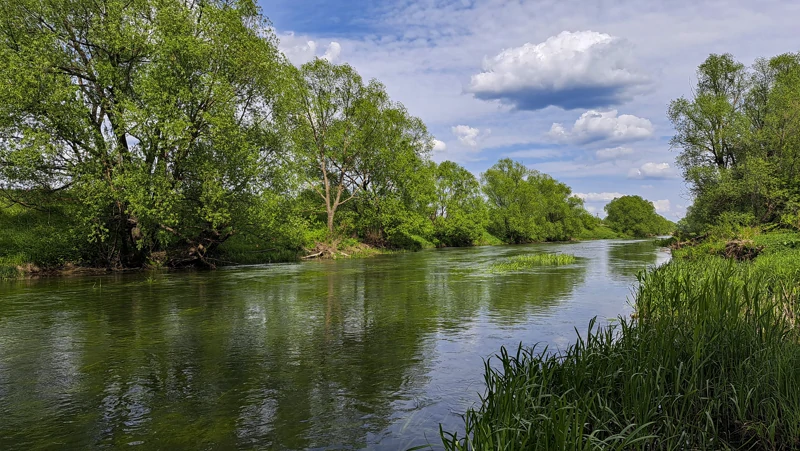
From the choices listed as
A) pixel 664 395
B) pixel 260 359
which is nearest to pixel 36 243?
pixel 260 359

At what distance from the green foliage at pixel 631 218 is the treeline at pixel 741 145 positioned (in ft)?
Result: 300

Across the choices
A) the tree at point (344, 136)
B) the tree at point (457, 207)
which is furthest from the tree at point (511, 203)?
the tree at point (344, 136)

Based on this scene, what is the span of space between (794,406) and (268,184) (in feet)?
96.0

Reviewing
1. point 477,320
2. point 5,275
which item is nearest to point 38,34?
point 5,275

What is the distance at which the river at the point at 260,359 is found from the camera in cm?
552

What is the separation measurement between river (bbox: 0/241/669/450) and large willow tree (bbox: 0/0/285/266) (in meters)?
7.87

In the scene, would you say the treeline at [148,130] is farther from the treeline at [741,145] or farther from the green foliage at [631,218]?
the green foliage at [631,218]

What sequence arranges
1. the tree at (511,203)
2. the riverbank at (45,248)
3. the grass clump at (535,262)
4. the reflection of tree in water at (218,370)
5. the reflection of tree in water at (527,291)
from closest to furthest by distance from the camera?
the reflection of tree in water at (218,370) < the reflection of tree in water at (527,291) < the riverbank at (45,248) < the grass clump at (535,262) < the tree at (511,203)

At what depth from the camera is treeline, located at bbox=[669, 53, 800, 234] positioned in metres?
30.2

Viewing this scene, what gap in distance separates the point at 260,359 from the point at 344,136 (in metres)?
42.8

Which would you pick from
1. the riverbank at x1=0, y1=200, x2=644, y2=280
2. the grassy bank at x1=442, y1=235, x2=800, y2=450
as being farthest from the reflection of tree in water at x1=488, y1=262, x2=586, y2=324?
the riverbank at x1=0, y1=200, x2=644, y2=280

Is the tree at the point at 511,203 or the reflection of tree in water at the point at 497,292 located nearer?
the reflection of tree in water at the point at 497,292

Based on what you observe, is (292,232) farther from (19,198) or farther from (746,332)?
(746,332)

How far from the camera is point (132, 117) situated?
23469 mm
